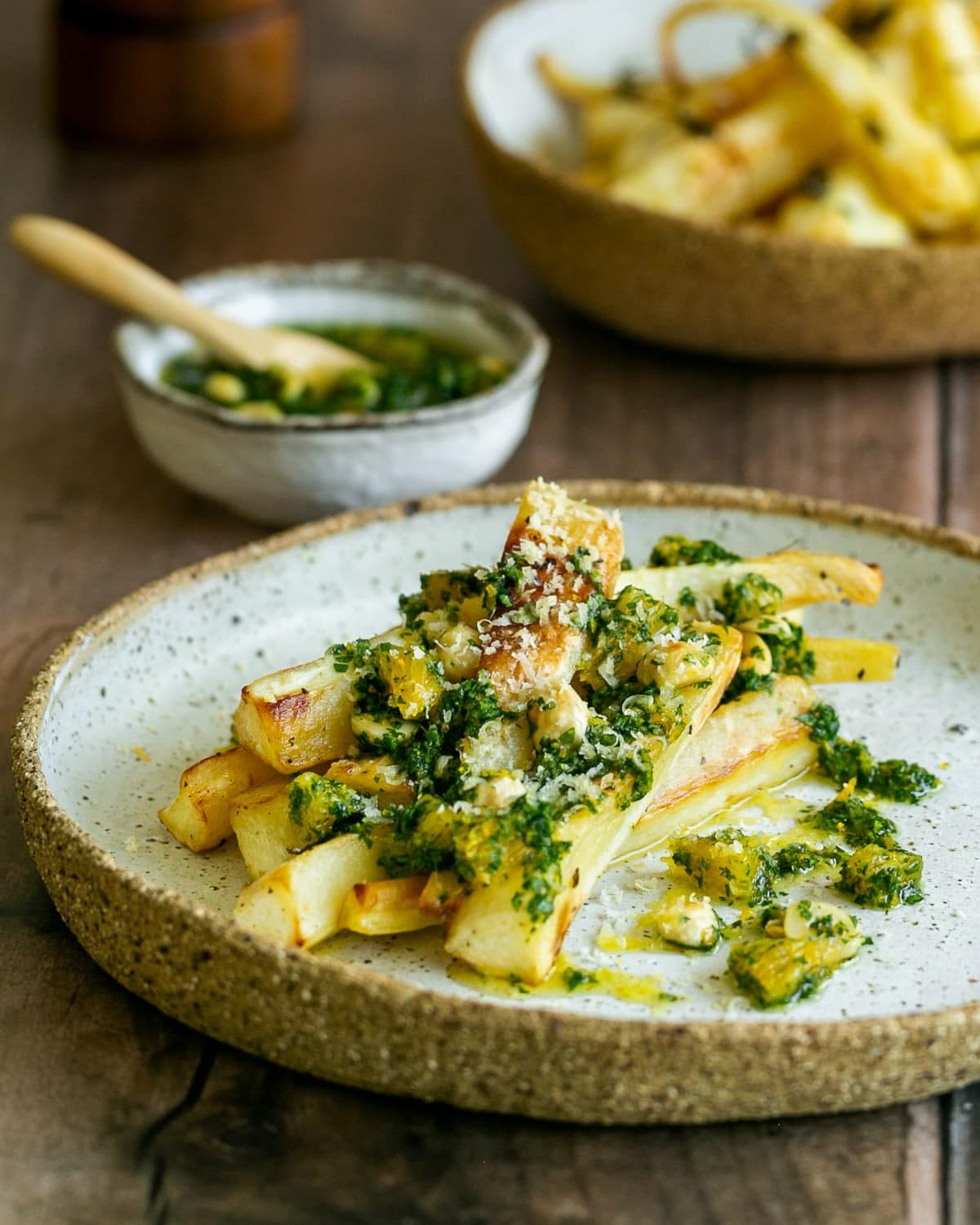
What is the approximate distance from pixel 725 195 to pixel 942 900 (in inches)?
104

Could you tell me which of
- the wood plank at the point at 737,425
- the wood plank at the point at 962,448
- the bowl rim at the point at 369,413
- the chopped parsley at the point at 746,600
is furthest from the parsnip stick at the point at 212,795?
the wood plank at the point at 962,448

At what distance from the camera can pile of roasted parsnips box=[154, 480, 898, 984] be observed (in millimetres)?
2484

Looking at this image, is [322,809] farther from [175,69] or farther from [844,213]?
[175,69]

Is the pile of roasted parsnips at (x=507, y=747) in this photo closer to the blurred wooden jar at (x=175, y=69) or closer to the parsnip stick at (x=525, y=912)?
the parsnip stick at (x=525, y=912)

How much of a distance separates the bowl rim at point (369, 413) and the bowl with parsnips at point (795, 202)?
0.37m

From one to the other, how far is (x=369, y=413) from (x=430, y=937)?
6.78ft

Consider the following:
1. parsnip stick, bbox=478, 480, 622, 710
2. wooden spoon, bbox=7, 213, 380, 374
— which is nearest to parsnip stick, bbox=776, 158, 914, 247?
wooden spoon, bbox=7, 213, 380, 374

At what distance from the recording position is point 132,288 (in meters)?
4.41

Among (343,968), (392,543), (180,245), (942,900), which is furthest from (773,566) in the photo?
(180,245)

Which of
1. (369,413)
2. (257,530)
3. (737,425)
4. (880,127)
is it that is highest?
(880,127)

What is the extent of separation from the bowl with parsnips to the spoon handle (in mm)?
1093

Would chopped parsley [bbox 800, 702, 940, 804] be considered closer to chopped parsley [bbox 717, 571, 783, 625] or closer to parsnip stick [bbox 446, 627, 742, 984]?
chopped parsley [bbox 717, 571, 783, 625]

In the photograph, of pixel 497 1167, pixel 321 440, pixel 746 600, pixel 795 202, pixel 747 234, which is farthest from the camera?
pixel 795 202

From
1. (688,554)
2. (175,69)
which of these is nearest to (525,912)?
(688,554)
